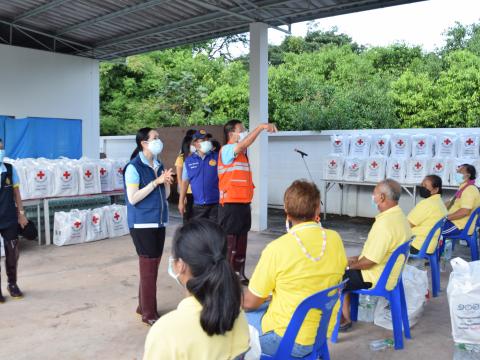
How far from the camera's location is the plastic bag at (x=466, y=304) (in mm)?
2381

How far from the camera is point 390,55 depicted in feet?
51.4

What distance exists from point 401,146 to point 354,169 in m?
0.85

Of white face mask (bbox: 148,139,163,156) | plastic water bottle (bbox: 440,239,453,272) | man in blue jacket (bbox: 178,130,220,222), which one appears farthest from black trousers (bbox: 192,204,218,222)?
plastic water bottle (bbox: 440,239,453,272)

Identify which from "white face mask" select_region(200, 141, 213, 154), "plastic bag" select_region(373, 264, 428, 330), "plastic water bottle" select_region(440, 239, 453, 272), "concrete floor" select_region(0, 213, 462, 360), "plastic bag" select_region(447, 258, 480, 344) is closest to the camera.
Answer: "plastic bag" select_region(447, 258, 480, 344)

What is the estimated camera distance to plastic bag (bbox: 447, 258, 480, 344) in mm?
2381

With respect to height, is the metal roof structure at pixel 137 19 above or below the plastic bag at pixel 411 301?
above

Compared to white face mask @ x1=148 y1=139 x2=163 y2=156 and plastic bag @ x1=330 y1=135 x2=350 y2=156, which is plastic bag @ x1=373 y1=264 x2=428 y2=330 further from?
plastic bag @ x1=330 y1=135 x2=350 y2=156

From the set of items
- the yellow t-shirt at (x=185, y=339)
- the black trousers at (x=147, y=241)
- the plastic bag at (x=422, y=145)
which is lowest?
the black trousers at (x=147, y=241)

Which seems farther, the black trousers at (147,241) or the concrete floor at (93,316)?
the black trousers at (147,241)

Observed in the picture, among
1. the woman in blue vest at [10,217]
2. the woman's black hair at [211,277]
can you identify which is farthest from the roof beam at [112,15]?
the woman's black hair at [211,277]

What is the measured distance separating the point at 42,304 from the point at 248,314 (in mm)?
2415

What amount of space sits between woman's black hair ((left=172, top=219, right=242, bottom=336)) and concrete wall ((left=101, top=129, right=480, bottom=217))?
7.21 metres

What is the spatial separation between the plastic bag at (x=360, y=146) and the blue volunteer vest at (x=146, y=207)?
5230mm

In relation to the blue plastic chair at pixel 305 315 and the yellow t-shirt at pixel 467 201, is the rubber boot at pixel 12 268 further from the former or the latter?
the yellow t-shirt at pixel 467 201
